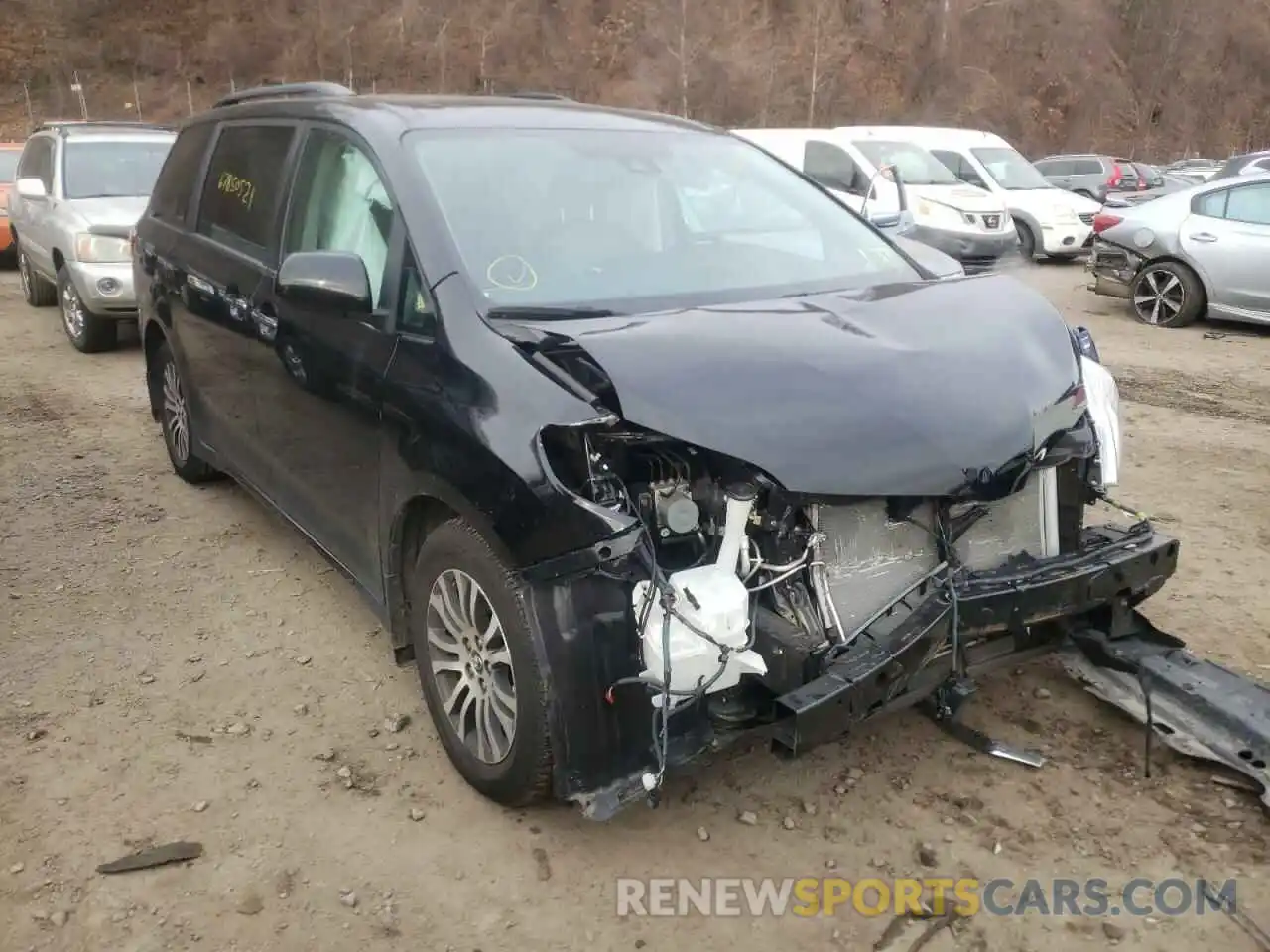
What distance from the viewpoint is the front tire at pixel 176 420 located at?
5137 millimetres

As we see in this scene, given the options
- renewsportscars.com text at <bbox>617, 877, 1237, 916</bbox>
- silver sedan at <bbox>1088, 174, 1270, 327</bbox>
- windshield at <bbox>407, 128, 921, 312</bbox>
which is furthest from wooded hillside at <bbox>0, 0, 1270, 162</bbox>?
renewsportscars.com text at <bbox>617, 877, 1237, 916</bbox>

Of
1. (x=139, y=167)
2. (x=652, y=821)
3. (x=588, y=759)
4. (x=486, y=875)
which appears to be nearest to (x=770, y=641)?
(x=588, y=759)

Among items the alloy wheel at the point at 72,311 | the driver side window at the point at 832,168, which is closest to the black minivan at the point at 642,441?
the alloy wheel at the point at 72,311

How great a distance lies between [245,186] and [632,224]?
1757mm

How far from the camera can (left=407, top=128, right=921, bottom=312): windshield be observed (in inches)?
122

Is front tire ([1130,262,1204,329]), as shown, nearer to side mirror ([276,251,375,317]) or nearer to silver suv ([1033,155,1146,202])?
side mirror ([276,251,375,317])

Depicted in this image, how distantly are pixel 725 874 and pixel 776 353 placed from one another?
4.45ft

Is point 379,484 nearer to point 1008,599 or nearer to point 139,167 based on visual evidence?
point 1008,599

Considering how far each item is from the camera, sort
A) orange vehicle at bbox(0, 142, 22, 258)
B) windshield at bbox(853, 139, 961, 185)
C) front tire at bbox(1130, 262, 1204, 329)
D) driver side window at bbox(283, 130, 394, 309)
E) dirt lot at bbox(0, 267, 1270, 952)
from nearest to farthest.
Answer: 1. dirt lot at bbox(0, 267, 1270, 952)
2. driver side window at bbox(283, 130, 394, 309)
3. front tire at bbox(1130, 262, 1204, 329)
4. orange vehicle at bbox(0, 142, 22, 258)
5. windshield at bbox(853, 139, 961, 185)

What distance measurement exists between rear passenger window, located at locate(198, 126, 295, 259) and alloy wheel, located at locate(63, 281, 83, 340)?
4.66m

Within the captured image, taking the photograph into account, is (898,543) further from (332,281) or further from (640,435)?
(332,281)

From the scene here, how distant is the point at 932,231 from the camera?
13172 mm

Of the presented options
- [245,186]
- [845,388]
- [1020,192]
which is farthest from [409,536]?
[1020,192]

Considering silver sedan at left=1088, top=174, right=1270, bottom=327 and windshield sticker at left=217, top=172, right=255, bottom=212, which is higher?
windshield sticker at left=217, top=172, right=255, bottom=212
